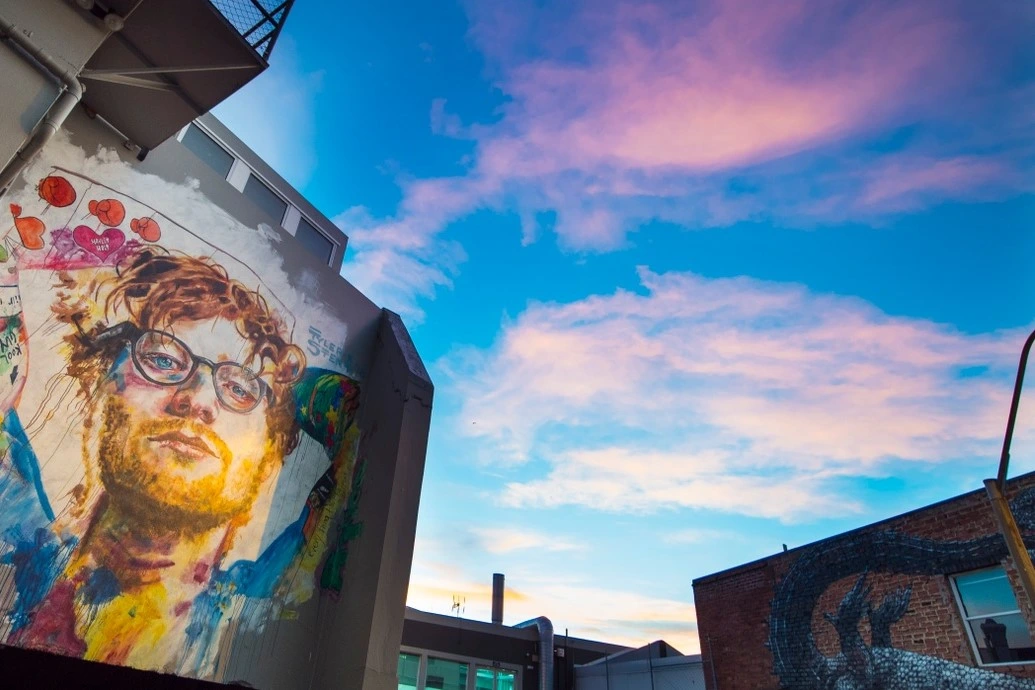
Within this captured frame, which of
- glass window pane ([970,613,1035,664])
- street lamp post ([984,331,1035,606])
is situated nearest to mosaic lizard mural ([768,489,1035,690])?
glass window pane ([970,613,1035,664])

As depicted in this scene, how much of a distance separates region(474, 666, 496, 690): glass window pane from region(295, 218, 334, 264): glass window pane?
695 inches

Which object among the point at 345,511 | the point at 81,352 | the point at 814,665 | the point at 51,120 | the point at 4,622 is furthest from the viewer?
the point at 814,665

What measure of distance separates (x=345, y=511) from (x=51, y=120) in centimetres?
752

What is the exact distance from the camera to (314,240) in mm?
12328

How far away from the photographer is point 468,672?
22.0m

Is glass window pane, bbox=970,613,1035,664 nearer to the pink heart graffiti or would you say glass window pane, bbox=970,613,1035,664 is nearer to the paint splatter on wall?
the paint splatter on wall

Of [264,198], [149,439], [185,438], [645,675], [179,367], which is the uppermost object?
[264,198]

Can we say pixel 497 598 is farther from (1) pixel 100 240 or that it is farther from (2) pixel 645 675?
(1) pixel 100 240

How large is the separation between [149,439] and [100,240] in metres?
2.90

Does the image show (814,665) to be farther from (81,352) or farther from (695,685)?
(81,352)

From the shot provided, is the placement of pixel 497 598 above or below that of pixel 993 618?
above

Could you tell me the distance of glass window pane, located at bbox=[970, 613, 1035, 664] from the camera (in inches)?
403

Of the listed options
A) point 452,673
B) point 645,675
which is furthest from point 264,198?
point 645,675

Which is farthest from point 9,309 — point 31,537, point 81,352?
point 31,537
